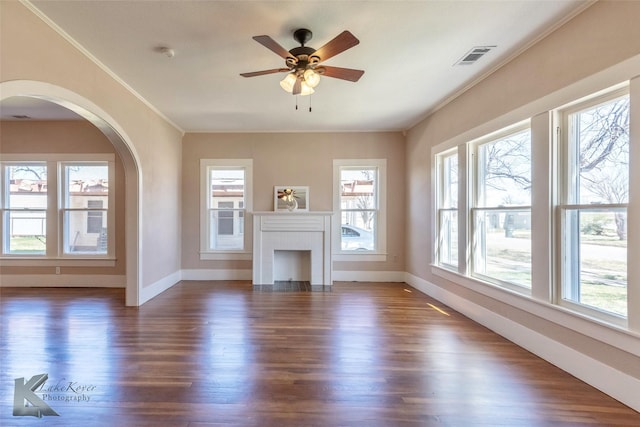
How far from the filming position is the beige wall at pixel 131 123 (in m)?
2.17

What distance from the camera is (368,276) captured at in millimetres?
5469

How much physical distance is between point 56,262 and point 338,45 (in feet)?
18.7

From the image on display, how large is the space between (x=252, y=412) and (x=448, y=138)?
3839 millimetres

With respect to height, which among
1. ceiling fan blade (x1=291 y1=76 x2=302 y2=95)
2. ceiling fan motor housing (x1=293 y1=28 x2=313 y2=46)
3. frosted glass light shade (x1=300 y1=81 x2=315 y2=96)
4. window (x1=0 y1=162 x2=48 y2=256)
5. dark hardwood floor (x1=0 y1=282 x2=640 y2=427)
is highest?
ceiling fan motor housing (x1=293 y1=28 x2=313 y2=46)

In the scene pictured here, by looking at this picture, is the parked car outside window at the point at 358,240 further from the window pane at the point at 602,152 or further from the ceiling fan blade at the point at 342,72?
the window pane at the point at 602,152

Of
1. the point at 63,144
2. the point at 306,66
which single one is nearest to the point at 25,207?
the point at 63,144

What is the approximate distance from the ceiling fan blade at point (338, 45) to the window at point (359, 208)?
3224 millimetres

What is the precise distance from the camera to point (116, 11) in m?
2.24

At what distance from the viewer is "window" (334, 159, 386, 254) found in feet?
18.1

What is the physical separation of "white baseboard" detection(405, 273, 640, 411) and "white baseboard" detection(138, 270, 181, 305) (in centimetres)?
424

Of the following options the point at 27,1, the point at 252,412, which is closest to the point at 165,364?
the point at 252,412

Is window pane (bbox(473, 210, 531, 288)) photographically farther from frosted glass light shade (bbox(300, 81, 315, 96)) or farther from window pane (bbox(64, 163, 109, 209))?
window pane (bbox(64, 163, 109, 209))

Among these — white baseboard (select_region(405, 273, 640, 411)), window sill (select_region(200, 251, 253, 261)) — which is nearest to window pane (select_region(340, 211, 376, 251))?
window sill (select_region(200, 251, 253, 261))

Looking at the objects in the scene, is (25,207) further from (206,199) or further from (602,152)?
(602,152)
